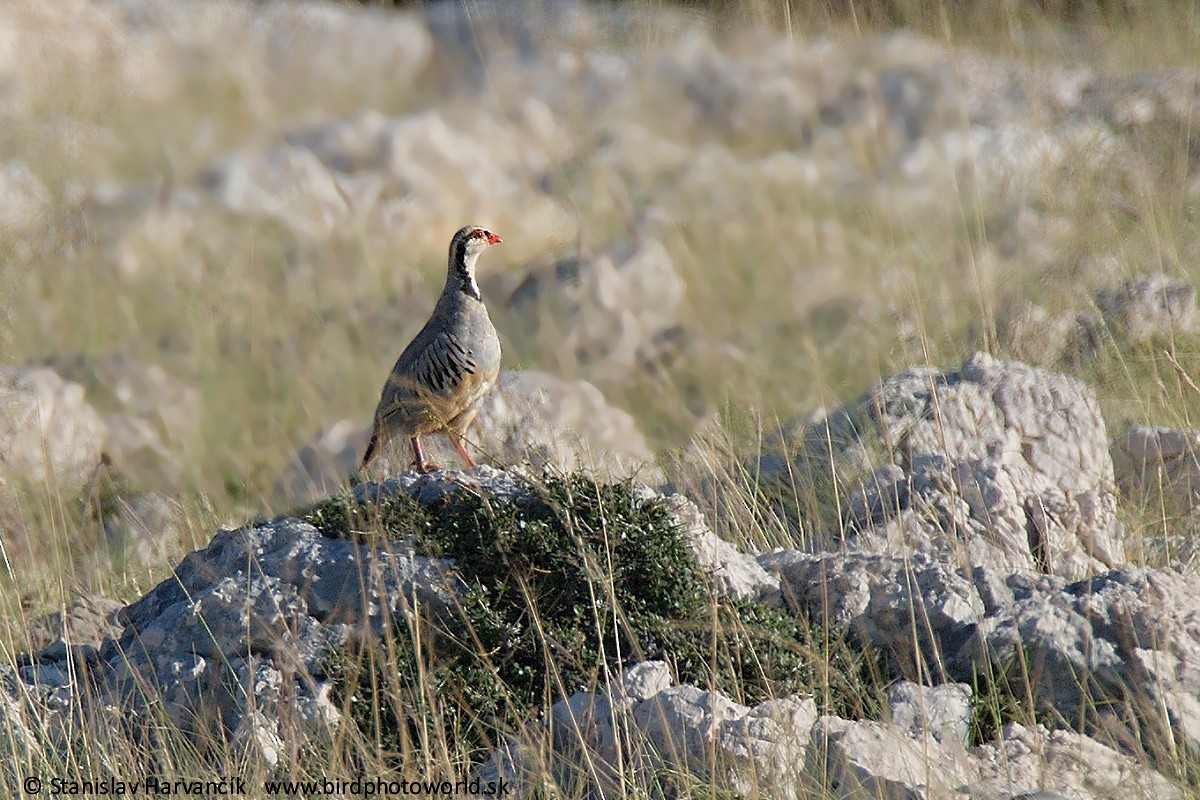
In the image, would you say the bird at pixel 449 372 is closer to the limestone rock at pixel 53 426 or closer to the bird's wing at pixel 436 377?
the bird's wing at pixel 436 377

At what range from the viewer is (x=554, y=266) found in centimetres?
920

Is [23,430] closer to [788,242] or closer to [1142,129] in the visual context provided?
[788,242]

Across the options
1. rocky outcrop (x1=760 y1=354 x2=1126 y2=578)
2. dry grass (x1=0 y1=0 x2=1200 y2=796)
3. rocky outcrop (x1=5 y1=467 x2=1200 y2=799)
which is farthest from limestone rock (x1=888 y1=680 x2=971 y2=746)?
dry grass (x1=0 y1=0 x2=1200 y2=796)

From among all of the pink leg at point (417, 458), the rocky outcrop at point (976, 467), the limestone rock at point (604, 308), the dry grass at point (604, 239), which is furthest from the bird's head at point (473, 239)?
the limestone rock at point (604, 308)

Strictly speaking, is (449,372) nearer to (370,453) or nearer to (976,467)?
(370,453)

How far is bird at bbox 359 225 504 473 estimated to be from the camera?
4914 mm

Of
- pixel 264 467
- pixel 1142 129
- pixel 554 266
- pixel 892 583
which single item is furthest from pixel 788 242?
pixel 892 583

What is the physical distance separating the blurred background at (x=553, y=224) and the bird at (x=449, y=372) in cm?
27

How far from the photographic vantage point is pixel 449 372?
491 cm

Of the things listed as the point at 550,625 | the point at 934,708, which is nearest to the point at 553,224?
the point at 550,625

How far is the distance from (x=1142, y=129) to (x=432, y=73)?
8.63 meters

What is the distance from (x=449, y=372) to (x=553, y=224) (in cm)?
588

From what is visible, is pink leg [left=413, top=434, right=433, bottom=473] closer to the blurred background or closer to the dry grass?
the blurred background

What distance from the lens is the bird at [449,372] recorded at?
4.91m
